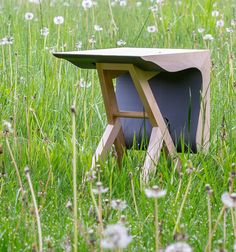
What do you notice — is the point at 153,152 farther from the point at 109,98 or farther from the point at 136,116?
the point at 109,98

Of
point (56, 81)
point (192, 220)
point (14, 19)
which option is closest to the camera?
point (192, 220)

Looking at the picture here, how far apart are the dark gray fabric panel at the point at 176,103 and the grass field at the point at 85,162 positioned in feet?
0.31

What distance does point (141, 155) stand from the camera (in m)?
3.59

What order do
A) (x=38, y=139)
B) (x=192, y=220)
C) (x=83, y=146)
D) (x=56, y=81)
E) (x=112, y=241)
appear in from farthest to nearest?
1. (x=56, y=81)
2. (x=38, y=139)
3. (x=83, y=146)
4. (x=192, y=220)
5. (x=112, y=241)

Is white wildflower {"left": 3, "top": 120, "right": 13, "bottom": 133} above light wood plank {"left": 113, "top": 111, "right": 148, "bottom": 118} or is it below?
above

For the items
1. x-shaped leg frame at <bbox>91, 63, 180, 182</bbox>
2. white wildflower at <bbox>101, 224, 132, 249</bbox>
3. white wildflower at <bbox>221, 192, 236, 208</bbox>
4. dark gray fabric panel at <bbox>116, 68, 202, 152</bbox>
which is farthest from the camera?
dark gray fabric panel at <bbox>116, 68, 202, 152</bbox>

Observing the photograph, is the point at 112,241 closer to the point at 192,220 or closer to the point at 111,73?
the point at 192,220

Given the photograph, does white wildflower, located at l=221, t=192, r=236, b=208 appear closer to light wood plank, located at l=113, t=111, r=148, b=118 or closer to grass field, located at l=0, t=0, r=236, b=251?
grass field, located at l=0, t=0, r=236, b=251

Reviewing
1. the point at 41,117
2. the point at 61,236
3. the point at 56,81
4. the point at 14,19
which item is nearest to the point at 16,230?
the point at 61,236

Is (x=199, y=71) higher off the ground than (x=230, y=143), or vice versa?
(x=199, y=71)

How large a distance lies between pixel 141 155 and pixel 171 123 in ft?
0.68

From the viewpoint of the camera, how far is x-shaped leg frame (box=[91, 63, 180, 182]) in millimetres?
3291

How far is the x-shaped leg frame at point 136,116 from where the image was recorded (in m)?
3.29

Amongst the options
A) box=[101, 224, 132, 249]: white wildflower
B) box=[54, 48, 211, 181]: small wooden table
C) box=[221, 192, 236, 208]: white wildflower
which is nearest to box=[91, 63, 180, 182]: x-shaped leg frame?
box=[54, 48, 211, 181]: small wooden table
